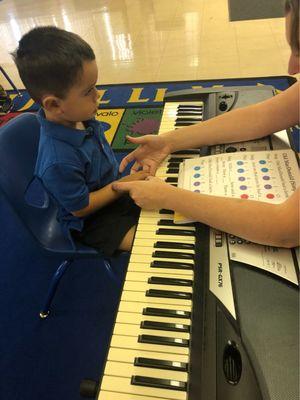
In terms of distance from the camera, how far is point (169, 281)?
0.79 meters

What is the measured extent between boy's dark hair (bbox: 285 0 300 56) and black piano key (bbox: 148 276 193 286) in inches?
22.7

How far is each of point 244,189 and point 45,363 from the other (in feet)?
3.87

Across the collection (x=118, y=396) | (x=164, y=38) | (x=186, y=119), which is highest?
(x=164, y=38)

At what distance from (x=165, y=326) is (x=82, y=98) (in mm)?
739

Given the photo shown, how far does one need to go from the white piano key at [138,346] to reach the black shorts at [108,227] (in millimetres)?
505

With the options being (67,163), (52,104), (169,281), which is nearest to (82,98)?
(52,104)

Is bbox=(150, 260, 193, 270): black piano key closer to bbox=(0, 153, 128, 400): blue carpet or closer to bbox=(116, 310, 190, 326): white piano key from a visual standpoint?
bbox=(116, 310, 190, 326): white piano key

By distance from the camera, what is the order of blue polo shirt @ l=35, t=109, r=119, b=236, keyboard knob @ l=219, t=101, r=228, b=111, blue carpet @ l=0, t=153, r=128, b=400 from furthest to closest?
1. blue carpet @ l=0, t=153, r=128, b=400
2. keyboard knob @ l=219, t=101, r=228, b=111
3. blue polo shirt @ l=35, t=109, r=119, b=236

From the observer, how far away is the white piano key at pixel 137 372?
65 cm

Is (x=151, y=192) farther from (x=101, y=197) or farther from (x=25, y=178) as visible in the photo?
(x=25, y=178)

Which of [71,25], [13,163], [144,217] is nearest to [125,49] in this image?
[71,25]

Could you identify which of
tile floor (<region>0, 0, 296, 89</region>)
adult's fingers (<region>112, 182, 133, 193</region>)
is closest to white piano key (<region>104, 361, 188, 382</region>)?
adult's fingers (<region>112, 182, 133, 193</region>)

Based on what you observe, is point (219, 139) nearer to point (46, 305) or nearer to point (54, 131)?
point (54, 131)

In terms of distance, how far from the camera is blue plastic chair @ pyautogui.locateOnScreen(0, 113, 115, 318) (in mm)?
1159
